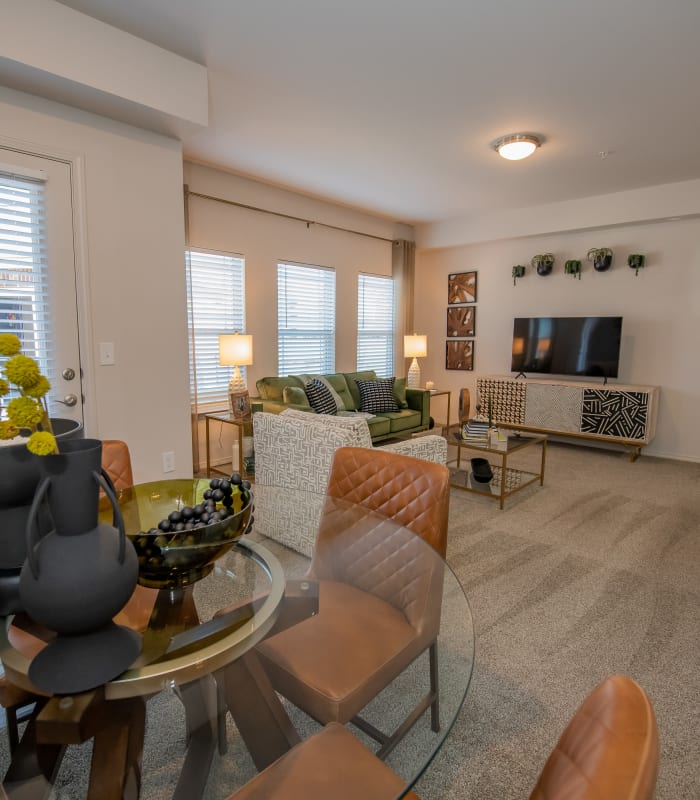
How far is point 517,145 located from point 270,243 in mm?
2534

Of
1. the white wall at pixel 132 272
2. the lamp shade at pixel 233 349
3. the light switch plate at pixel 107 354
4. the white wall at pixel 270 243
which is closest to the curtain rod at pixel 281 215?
the white wall at pixel 270 243

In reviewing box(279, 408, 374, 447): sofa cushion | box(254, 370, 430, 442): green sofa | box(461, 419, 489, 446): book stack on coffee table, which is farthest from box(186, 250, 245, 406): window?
box(461, 419, 489, 446): book stack on coffee table

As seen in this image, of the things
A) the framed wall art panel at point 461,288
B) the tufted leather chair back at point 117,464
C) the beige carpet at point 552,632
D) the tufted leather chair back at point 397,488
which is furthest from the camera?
the framed wall art panel at point 461,288

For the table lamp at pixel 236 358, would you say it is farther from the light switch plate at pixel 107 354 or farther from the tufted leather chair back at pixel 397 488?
the tufted leather chair back at pixel 397 488

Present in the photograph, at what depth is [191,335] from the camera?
4473 mm

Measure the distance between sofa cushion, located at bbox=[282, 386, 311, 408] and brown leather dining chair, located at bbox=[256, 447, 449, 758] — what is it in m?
2.69

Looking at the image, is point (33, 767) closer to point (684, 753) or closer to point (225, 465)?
point (684, 753)

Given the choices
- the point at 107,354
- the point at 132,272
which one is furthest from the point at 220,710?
the point at 132,272

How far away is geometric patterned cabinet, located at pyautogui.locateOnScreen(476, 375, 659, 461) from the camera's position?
5.07 metres

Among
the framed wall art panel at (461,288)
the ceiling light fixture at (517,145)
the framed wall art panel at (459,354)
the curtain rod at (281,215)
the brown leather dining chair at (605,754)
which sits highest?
the ceiling light fixture at (517,145)

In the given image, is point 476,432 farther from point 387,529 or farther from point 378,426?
point 387,529

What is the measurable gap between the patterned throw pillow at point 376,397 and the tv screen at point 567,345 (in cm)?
181

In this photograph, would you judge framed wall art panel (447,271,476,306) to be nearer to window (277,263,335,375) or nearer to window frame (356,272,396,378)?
window frame (356,272,396,378)

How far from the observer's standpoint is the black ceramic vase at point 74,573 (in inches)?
33.0
